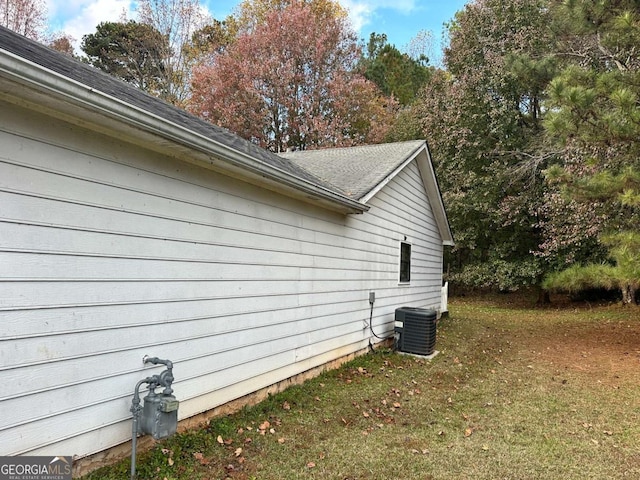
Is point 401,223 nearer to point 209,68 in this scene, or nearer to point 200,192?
point 200,192

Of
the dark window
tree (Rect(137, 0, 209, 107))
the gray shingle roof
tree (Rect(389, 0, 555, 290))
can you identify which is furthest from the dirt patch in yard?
tree (Rect(137, 0, 209, 107))

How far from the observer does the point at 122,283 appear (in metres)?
3.04

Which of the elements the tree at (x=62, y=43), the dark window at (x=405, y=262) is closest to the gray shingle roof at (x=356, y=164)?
the dark window at (x=405, y=262)

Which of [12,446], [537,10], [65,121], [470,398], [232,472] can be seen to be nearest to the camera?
[12,446]

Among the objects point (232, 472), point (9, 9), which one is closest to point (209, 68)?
point (9, 9)


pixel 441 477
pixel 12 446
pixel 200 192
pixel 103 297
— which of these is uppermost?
pixel 200 192

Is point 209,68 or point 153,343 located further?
point 209,68

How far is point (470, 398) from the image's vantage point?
5230mm

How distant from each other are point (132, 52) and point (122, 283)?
20.9m

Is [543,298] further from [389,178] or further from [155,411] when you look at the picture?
[155,411]

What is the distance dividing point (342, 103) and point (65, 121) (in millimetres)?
16310

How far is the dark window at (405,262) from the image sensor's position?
890cm

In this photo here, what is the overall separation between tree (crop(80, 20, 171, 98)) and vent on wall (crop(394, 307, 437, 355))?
16063 millimetres

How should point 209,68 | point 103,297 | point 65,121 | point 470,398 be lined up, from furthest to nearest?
1. point 209,68
2. point 470,398
3. point 103,297
4. point 65,121
